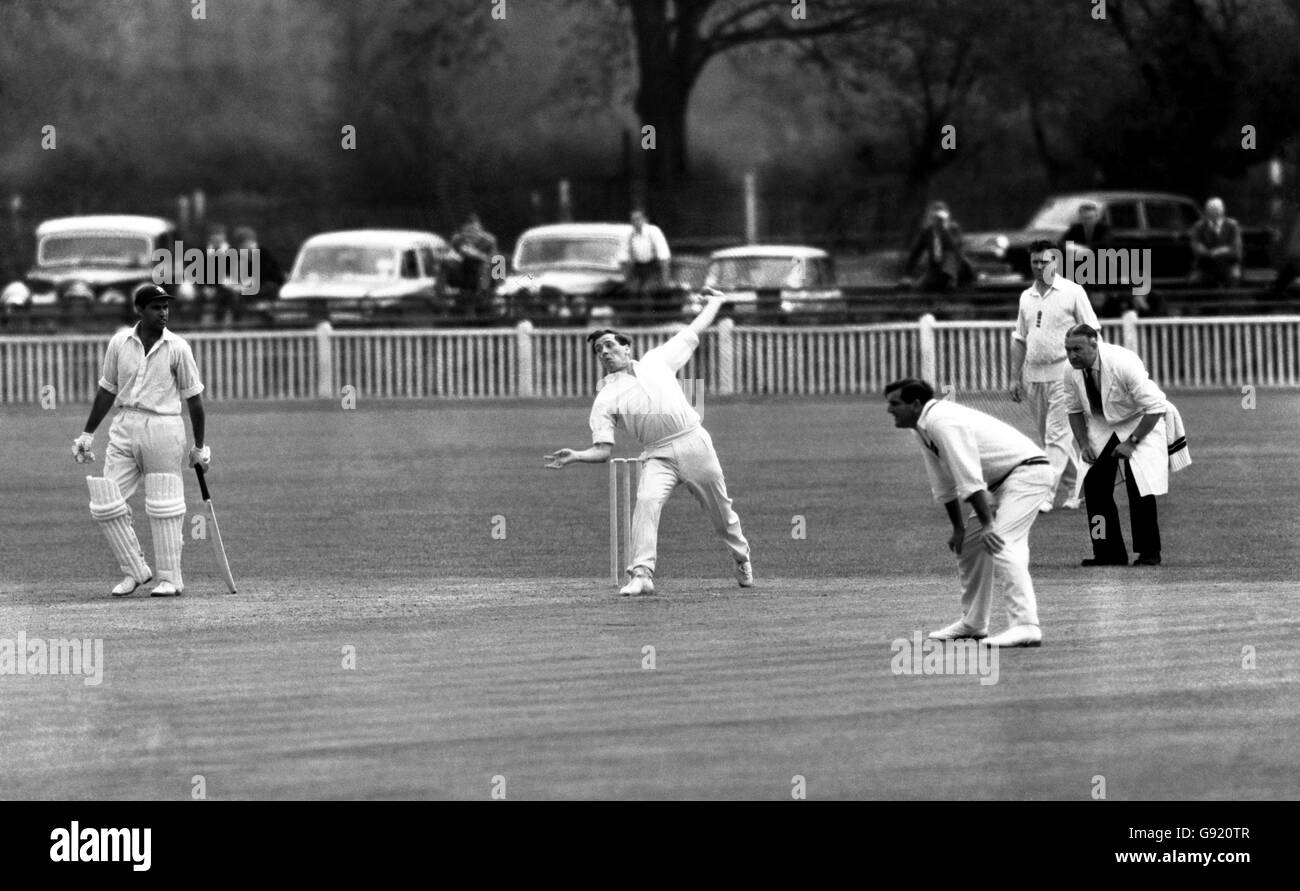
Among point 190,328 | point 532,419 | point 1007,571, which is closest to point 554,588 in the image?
point 1007,571

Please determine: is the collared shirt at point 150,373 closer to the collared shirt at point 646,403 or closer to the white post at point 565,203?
the collared shirt at point 646,403

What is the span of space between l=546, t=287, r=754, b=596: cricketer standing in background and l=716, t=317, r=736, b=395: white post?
17.8m

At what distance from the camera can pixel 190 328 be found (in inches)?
1361

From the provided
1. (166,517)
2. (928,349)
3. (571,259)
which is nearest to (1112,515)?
(166,517)

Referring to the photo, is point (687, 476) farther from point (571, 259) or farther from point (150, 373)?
point (571, 259)

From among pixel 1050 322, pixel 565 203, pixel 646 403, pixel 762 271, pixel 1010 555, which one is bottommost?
pixel 1010 555

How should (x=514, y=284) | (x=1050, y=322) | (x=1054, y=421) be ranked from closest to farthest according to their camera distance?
1. (x=1050, y=322)
2. (x=1054, y=421)
3. (x=514, y=284)

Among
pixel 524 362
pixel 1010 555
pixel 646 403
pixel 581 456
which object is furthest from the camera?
pixel 524 362

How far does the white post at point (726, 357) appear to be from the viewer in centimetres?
3247

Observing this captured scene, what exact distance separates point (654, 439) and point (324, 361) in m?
19.2

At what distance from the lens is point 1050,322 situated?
59.0 ft
